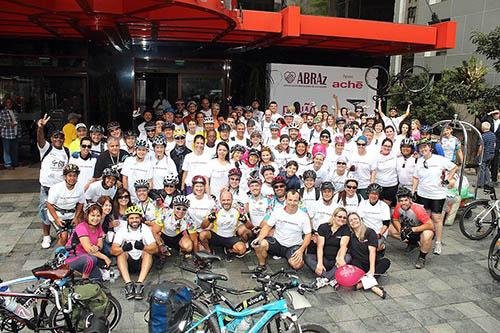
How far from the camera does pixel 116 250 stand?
5207mm

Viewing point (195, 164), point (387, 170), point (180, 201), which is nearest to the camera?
point (180, 201)

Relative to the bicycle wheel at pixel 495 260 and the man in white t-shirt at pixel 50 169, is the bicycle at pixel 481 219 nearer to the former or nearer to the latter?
the bicycle wheel at pixel 495 260

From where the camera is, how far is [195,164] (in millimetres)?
6750

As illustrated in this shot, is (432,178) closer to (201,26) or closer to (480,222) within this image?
(480,222)

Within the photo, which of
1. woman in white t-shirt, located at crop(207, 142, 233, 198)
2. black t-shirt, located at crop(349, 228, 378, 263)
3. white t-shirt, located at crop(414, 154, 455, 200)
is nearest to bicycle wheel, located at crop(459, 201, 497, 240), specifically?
white t-shirt, located at crop(414, 154, 455, 200)

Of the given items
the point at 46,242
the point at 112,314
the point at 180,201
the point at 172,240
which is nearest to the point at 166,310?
the point at 112,314

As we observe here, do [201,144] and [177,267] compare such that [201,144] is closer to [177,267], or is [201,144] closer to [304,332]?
[177,267]

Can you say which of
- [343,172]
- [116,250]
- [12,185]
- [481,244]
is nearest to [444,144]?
[481,244]

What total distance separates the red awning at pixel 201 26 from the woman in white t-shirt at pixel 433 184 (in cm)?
411

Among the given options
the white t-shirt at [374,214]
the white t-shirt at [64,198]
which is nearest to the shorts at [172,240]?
the white t-shirt at [64,198]

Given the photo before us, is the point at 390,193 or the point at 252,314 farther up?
the point at 390,193

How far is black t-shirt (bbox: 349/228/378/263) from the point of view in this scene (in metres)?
5.47

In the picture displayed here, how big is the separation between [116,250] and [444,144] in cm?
677

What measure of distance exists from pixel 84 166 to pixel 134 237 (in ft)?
6.03
